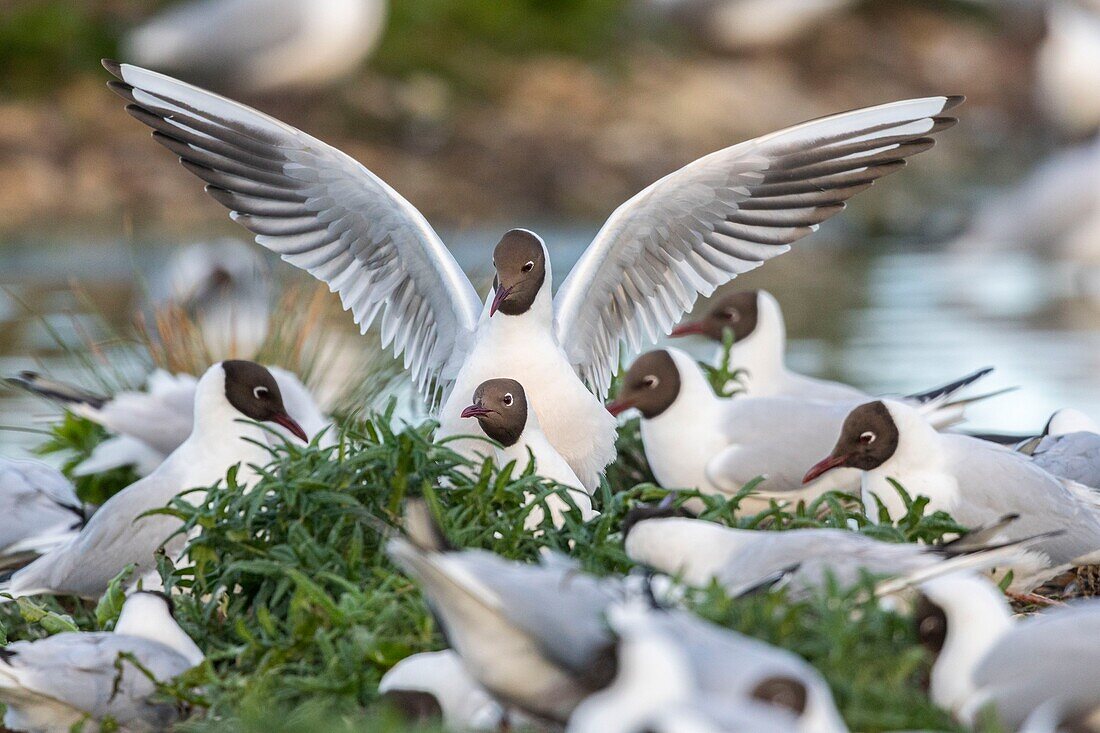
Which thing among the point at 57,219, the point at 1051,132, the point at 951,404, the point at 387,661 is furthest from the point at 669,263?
the point at 1051,132

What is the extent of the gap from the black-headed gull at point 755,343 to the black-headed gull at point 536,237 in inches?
32.3

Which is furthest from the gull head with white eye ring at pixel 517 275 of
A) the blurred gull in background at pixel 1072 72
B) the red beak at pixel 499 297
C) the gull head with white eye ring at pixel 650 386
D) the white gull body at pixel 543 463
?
the blurred gull in background at pixel 1072 72

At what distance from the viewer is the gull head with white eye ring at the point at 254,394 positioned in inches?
193

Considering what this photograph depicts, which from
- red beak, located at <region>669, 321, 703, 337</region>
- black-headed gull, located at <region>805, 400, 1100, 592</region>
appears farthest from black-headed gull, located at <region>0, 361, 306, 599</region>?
red beak, located at <region>669, 321, 703, 337</region>

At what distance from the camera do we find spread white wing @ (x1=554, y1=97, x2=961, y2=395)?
5.14m

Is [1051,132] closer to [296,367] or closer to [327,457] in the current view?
[296,367]

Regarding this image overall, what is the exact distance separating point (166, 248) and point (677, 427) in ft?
27.9

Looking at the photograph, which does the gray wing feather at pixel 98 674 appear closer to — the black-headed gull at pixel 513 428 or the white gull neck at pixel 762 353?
the black-headed gull at pixel 513 428

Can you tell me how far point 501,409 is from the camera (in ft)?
13.8

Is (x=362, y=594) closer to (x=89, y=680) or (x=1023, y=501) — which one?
(x=89, y=680)

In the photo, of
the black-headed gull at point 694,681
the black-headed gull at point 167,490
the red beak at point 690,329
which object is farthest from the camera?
the red beak at point 690,329

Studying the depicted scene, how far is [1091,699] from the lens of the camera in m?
2.79

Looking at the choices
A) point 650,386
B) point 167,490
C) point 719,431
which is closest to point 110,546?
point 167,490

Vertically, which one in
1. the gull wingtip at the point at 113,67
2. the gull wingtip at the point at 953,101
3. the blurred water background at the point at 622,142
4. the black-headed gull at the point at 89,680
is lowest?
the black-headed gull at the point at 89,680
